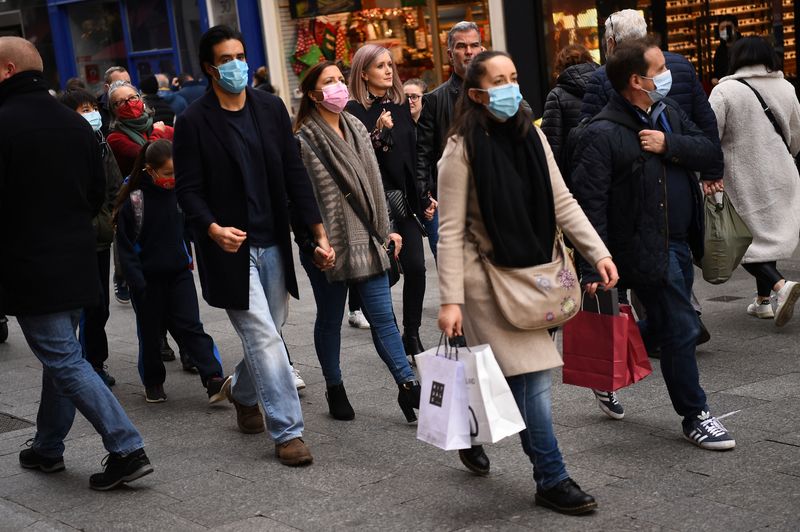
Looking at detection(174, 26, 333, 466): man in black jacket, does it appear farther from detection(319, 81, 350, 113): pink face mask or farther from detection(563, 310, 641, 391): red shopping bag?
detection(563, 310, 641, 391): red shopping bag

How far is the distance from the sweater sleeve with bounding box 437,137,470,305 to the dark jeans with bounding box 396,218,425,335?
2.59 meters

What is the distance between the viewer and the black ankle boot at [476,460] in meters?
5.13

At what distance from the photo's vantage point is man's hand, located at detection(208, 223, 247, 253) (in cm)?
541

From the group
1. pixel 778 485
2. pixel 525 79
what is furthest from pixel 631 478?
pixel 525 79

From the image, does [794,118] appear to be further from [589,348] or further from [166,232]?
[166,232]

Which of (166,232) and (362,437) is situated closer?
(362,437)

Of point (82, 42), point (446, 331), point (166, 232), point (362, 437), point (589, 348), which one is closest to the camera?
point (446, 331)

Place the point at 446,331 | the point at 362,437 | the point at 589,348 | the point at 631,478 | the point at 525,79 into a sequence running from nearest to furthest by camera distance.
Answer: the point at 446,331 → the point at 631,478 → the point at 589,348 → the point at 362,437 → the point at 525,79

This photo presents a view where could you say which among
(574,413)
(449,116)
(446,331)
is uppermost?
(449,116)

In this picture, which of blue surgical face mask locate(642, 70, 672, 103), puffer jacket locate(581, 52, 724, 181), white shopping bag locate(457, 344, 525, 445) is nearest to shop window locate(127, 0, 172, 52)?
puffer jacket locate(581, 52, 724, 181)

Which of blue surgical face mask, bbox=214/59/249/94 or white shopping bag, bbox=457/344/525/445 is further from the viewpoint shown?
blue surgical face mask, bbox=214/59/249/94

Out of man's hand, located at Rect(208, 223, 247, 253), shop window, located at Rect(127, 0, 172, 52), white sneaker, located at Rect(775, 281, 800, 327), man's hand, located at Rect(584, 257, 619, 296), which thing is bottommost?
white sneaker, located at Rect(775, 281, 800, 327)

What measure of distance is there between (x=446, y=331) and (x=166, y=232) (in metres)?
3.00

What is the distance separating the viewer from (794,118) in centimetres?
807
